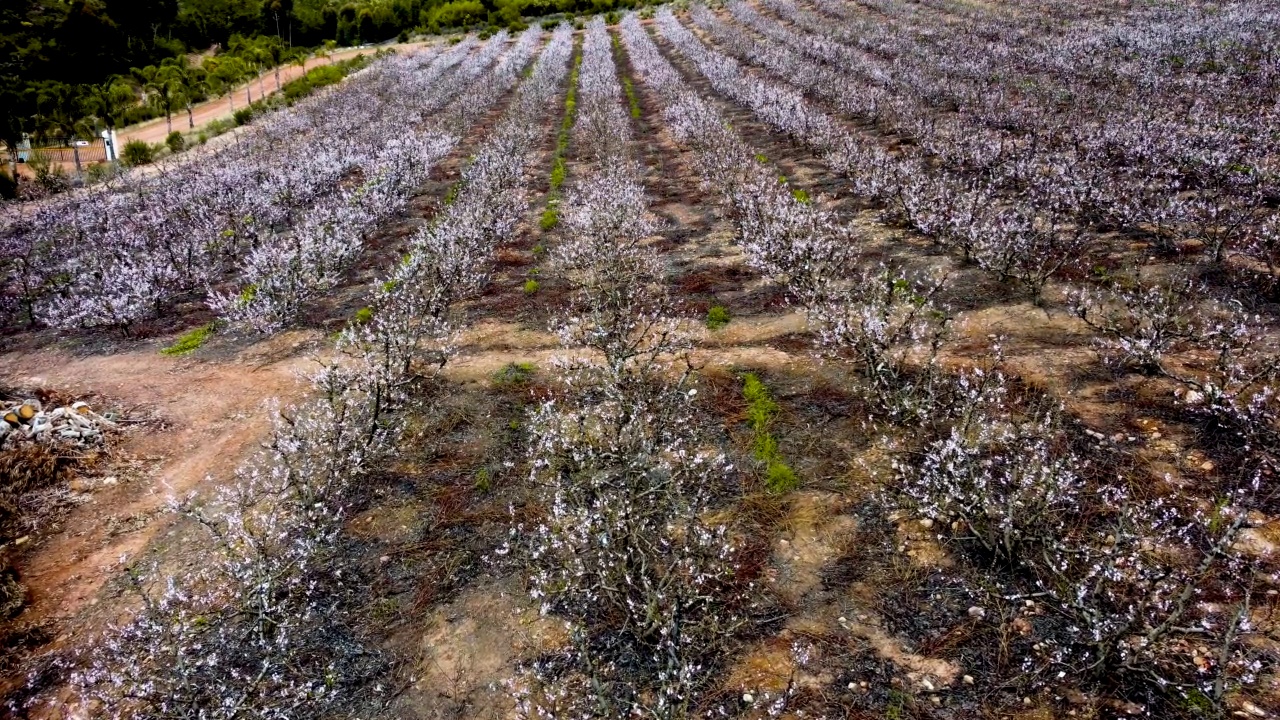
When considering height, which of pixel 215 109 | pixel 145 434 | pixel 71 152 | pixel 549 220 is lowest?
pixel 145 434

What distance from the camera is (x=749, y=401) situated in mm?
10438

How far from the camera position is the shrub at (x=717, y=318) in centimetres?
1291

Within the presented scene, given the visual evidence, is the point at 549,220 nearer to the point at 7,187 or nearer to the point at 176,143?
the point at 7,187

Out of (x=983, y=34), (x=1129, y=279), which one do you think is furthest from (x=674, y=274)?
(x=983, y=34)

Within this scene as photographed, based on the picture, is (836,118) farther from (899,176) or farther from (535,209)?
(535,209)

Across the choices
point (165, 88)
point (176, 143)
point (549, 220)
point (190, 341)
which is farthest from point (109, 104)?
point (549, 220)

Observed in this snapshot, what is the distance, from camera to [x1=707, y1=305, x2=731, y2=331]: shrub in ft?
42.4

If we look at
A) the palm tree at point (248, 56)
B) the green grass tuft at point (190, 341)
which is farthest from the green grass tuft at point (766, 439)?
the palm tree at point (248, 56)

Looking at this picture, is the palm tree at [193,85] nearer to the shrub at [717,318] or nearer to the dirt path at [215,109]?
the dirt path at [215,109]

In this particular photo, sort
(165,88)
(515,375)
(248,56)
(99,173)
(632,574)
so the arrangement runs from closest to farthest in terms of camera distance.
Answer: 1. (632,574)
2. (515,375)
3. (99,173)
4. (165,88)
5. (248,56)

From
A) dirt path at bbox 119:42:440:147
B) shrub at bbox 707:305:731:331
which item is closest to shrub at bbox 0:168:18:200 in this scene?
dirt path at bbox 119:42:440:147

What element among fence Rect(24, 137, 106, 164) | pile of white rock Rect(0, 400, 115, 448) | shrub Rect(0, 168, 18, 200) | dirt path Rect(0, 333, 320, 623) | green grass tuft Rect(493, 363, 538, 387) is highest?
fence Rect(24, 137, 106, 164)

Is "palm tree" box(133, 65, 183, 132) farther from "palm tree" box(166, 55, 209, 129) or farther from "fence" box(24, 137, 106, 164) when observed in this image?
"fence" box(24, 137, 106, 164)

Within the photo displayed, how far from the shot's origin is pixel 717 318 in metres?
13.1
